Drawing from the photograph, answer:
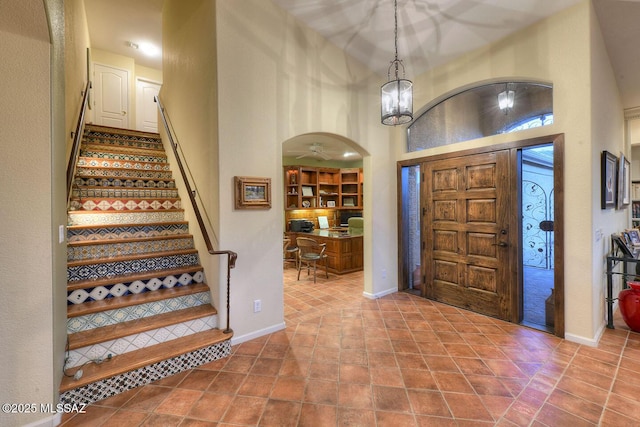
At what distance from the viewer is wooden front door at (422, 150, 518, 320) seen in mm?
3199

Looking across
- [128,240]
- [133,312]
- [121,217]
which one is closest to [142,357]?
[133,312]

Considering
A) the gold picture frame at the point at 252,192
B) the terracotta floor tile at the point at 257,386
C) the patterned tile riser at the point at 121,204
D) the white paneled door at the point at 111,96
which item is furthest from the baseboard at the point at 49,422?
the white paneled door at the point at 111,96

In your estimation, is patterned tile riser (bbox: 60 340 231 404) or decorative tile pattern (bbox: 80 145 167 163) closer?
patterned tile riser (bbox: 60 340 231 404)

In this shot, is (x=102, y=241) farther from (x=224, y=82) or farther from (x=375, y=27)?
(x=375, y=27)

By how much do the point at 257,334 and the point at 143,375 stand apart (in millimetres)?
1040

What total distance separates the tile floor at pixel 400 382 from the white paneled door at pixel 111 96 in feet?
20.4

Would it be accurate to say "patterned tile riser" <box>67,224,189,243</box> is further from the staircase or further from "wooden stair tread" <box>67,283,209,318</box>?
"wooden stair tread" <box>67,283,209,318</box>

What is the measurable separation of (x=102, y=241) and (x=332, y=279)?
11.8 feet

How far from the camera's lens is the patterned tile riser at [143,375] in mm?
1850

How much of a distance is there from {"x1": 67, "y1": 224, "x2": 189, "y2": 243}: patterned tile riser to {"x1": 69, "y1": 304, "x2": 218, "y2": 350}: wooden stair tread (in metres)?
1.06

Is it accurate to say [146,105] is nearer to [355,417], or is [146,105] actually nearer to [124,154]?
[124,154]

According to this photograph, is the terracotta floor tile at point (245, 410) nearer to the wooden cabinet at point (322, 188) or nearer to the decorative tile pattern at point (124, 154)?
the decorative tile pattern at point (124, 154)

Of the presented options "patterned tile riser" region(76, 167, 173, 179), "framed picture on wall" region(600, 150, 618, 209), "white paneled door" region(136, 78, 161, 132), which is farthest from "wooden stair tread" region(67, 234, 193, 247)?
"white paneled door" region(136, 78, 161, 132)

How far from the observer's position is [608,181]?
2.96 m
